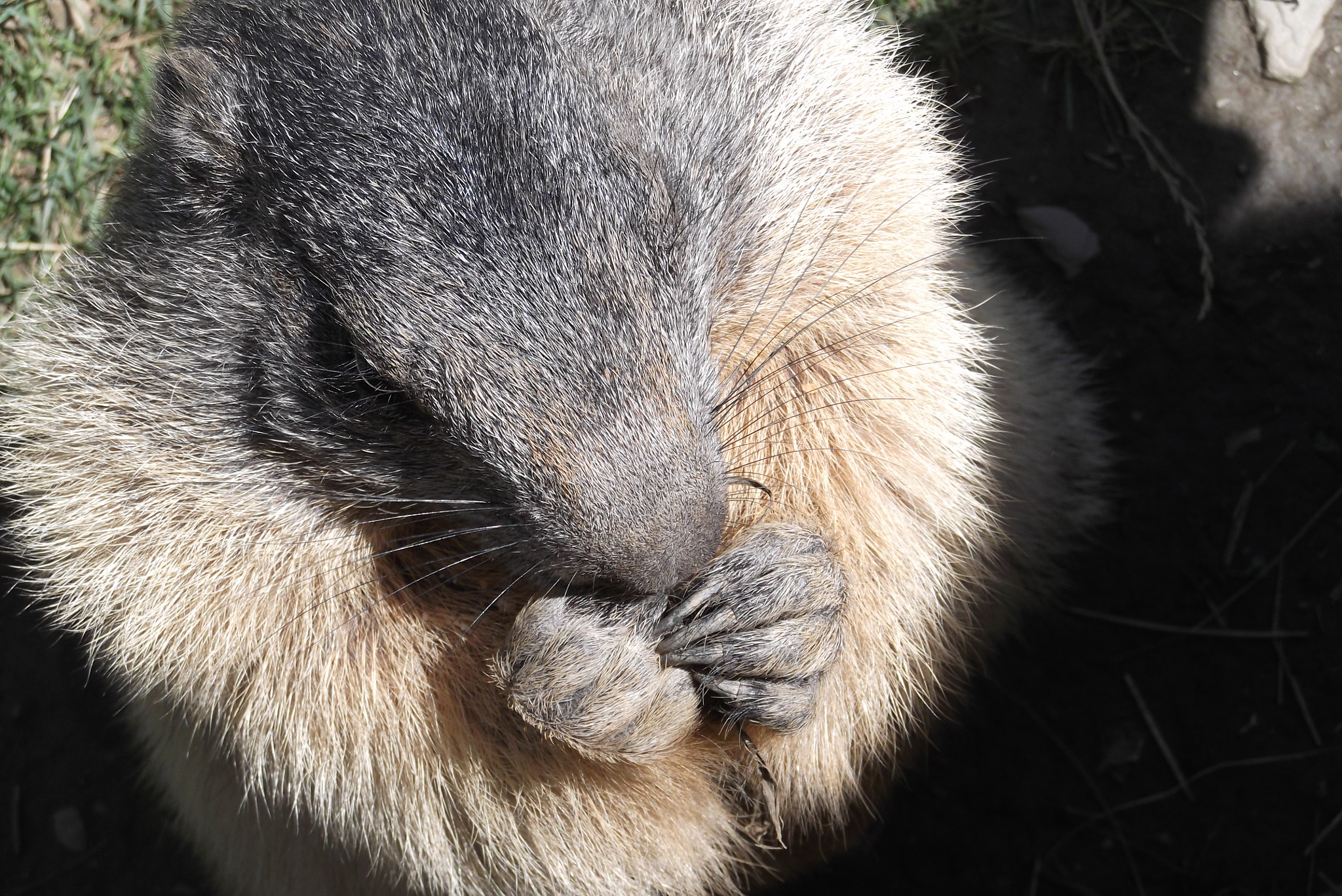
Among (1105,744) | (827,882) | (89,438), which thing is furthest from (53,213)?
(1105,744)

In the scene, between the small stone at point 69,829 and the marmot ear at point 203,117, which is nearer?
the marmot ear at point 203,117

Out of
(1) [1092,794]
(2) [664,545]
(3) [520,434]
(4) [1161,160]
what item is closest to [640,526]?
(2) [664,545]

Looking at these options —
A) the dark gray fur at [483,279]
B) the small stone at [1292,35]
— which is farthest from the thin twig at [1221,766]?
the small stone at [1292,35]

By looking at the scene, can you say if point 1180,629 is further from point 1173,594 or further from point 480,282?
point 480,282

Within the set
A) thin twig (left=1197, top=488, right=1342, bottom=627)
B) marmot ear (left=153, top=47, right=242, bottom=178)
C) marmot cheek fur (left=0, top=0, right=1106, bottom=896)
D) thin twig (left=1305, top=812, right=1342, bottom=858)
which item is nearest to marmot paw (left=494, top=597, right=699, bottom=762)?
marmot cheek fur (left=0, top=0, right=1106, bottom=896)

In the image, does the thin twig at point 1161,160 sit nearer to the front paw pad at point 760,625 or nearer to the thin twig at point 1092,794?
the thin twig at point 1092,794
